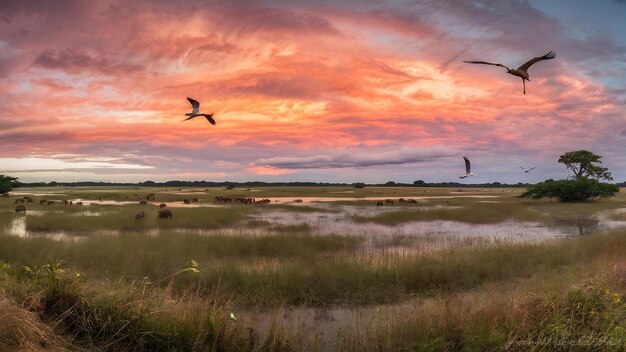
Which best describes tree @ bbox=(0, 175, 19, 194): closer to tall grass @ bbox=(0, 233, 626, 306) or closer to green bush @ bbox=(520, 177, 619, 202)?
tall grass @ bbox=(0, 233, 626, 306)

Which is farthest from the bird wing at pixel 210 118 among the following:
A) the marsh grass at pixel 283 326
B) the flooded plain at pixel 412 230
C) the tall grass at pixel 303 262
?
the flooded plain at pixel 412 230

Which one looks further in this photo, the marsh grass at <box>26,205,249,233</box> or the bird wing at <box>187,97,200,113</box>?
the marsh grass at <box>26,205,249,233</box>

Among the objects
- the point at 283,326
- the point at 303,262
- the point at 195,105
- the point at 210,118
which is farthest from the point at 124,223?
the point at 283,326

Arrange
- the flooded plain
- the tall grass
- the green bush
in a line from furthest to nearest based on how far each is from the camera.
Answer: the green bush → the flooded plain → the tall grass

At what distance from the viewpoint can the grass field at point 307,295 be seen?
7367 millimetres

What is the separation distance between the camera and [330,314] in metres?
11.0

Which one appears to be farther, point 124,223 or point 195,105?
point 124,223

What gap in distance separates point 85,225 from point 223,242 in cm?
1301

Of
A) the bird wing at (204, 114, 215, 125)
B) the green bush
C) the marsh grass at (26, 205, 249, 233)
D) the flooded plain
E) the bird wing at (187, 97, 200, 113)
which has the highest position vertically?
the bird wing at (187, 97, 200, 113)

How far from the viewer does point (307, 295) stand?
480 inches

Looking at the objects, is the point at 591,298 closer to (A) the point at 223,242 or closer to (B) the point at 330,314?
(B) the point at 330,314

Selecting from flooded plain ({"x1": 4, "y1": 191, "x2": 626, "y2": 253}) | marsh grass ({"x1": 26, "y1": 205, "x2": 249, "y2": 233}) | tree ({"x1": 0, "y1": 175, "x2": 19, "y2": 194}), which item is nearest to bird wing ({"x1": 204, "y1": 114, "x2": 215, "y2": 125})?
flooded plain ({"x1": 4, "y1": 191, "x2": 626, "y2": 253})

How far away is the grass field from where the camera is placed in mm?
7367

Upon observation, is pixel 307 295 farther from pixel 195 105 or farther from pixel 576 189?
pixel 576 189
